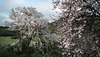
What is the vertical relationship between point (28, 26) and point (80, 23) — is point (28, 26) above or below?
below

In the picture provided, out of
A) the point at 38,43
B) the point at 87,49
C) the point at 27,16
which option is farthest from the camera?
the point at 38,43

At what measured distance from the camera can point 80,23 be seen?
504cm

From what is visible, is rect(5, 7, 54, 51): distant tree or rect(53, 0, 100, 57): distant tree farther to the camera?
rect(5, 7, 54, 51): distant tree

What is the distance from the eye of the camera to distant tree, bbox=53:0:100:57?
4891 millimetres

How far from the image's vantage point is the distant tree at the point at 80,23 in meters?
4.89

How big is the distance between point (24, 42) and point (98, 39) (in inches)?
281

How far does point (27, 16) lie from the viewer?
33.8 feet

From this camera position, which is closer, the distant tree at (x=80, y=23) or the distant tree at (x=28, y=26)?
the distant tree at (x=80, y=23)

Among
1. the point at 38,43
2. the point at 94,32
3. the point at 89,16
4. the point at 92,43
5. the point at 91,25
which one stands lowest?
the point at 38,43

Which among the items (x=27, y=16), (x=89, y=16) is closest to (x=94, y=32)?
(x=89, y=16)

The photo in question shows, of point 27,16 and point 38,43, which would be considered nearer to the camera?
point 27,16

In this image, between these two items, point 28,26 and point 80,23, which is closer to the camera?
point 80,23

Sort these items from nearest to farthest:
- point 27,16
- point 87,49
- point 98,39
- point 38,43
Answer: point 98,39 < point 87,49 < point 27,16 < point 38,43

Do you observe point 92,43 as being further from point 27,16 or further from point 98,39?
point 27,16
